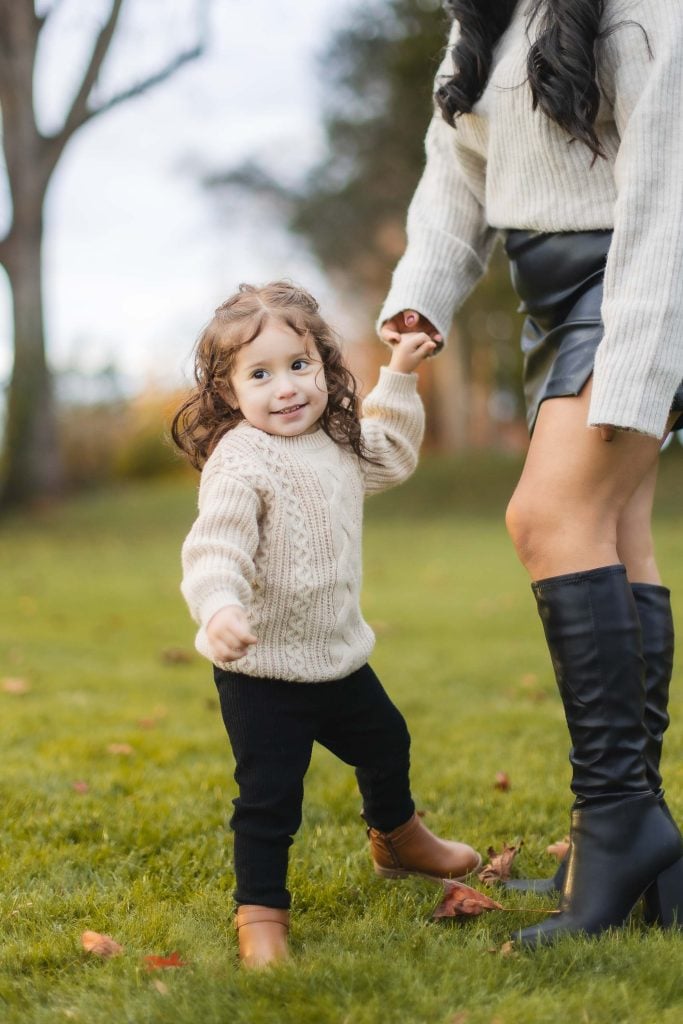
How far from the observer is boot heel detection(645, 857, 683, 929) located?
2052mm

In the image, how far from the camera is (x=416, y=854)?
94.4 inches

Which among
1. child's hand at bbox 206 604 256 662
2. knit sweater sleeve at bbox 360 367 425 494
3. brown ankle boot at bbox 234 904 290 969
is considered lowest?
brown ankle boot at bbox 234 904 290 969

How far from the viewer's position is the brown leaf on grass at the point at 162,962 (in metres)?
1.90

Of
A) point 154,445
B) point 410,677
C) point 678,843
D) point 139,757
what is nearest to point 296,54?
point 154,445

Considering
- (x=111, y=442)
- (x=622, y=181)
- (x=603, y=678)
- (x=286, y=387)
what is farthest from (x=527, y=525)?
(x=111, y=442)

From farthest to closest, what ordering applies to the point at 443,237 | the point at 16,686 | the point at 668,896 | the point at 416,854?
the point at 16,686
the point at 443,237
the point at 416,854
the point at 668,896

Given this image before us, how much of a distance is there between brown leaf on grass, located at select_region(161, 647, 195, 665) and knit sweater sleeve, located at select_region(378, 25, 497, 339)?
12.0ft

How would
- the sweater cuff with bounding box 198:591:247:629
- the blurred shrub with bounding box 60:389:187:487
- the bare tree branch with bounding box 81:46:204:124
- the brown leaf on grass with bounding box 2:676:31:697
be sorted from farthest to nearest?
the blurred shrub with bounding box 60:389:187:487, the bare tree branch with bounding box 81:46:204:124, the brown leaf on grass with bounding box 2:676:31:697, the sweater cuff with bounding box 198:591:247:629

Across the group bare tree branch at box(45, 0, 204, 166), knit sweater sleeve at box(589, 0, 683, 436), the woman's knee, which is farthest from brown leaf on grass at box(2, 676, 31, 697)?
bare tree branch at box(45, 0, 204, 166)

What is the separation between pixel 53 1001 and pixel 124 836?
871 millimetres

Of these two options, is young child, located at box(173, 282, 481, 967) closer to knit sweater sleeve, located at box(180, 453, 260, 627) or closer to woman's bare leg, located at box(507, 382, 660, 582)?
knit sweater sleeve, located at box(180, 453, 260, 627)

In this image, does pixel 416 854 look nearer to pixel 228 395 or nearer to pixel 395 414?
pixel 395 414

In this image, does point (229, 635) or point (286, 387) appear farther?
point (286, 387)

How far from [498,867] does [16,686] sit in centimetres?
305
